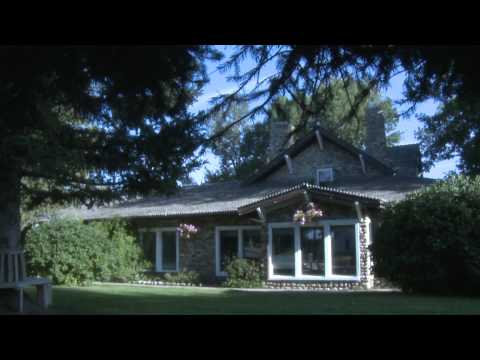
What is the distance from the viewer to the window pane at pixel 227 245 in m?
19.0

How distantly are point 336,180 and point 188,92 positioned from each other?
15.4 meters

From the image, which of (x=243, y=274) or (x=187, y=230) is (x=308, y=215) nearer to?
(x=243, y=274)

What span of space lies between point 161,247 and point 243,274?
454 centimetres

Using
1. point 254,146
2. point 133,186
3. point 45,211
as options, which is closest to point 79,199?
point 133,186

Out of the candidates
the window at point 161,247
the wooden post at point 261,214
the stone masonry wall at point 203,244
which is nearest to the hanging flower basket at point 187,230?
the stone masonry wall at point 203,244

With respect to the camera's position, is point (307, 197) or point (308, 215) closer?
point (308, 215)

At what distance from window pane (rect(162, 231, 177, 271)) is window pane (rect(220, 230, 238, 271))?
223 centimetres

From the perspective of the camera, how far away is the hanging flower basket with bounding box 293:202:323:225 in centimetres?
1641

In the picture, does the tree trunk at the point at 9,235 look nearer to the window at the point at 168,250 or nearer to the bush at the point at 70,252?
the bush at the point at 70,252

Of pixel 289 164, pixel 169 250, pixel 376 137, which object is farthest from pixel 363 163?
pixel 169 250

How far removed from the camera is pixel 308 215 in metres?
16.5

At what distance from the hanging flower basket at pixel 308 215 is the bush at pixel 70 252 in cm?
614

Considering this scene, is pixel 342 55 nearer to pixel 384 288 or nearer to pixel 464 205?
pixel 464 205
